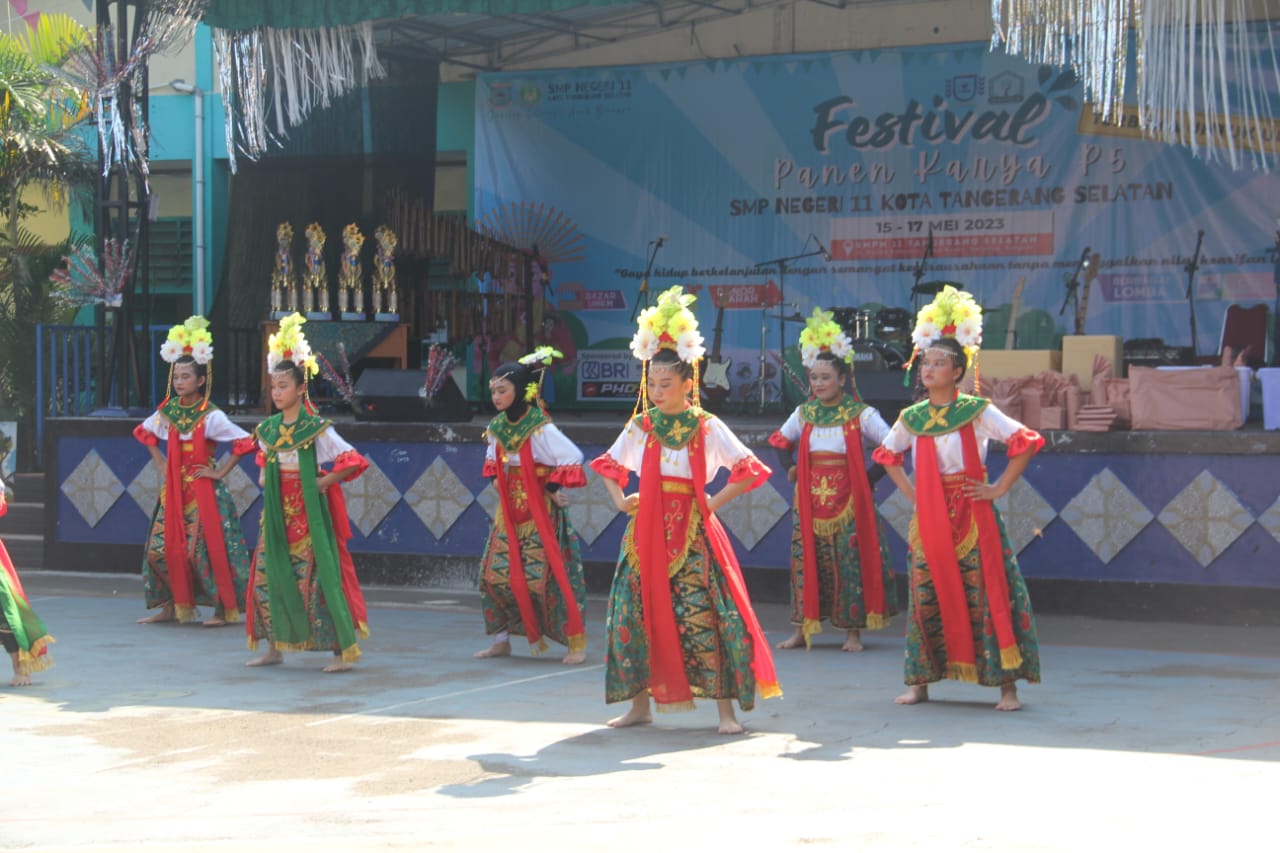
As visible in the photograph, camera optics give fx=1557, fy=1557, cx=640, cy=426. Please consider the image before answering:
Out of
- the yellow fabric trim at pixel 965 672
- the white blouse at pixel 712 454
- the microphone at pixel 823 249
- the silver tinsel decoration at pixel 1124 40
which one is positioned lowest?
the yellow fabric trim at pixel 965 672

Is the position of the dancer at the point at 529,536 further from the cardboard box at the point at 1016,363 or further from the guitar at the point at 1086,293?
the guitar at the point at 1086,293

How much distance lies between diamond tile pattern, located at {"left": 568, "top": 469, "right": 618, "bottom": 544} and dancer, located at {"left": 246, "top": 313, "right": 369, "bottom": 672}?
281cm

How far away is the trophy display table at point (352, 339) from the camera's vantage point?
13.4 m

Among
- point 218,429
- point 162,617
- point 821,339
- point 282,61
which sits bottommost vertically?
point 162,617

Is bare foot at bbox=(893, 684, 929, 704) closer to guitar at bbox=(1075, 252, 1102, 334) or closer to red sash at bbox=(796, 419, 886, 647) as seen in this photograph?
red sash at bbox=(796, 419, 886, 647)

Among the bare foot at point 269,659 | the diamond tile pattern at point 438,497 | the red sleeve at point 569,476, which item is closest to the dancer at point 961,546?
the red sleeve at point 569,476

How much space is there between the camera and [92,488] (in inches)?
453

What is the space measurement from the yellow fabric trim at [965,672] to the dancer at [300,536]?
2.82 m

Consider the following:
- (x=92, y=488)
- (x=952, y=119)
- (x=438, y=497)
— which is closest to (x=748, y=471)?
(x=438, y=497)

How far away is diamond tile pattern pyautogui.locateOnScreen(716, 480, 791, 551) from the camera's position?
9.74m

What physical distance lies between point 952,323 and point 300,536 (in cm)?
324

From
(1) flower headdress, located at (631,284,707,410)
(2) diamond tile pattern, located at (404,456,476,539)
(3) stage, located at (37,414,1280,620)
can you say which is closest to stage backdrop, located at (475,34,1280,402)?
(3) stage, located at (37,414,1280,620)

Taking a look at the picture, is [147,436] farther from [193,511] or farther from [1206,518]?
[1206,518]

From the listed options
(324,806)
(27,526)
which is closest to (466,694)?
(324,806)
